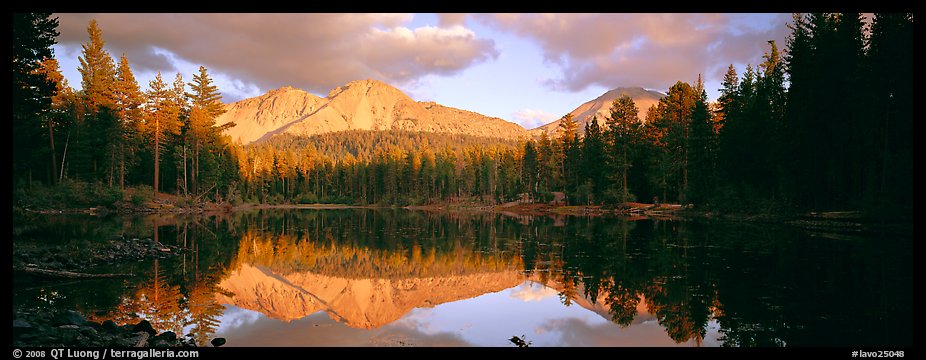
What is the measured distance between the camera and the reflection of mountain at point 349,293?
1342 centimetres

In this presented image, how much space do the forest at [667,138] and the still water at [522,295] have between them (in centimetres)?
1049

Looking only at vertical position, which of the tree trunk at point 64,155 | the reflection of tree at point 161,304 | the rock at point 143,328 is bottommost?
the reflection of tree at point 161,304

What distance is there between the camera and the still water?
10.8 m

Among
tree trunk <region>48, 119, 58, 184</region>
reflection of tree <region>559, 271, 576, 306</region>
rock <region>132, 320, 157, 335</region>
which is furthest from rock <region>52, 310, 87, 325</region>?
tree trunk <region>48, 119, 58, 184</region>

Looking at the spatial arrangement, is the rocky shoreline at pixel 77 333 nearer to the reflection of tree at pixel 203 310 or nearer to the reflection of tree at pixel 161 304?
the reflection of tree at pixel 203 310

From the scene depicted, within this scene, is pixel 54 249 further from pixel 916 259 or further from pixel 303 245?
pixel 916 259

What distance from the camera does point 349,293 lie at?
16.2 meters

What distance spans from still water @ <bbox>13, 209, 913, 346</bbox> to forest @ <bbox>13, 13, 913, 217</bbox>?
1049cm

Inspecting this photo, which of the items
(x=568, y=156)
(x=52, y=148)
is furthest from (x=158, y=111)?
(x=568, y=156)

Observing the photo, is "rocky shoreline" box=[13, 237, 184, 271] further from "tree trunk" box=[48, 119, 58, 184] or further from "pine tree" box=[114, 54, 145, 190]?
"pine tree" box=[114, 54, 145, 190]

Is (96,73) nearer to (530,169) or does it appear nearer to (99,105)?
(99,105)

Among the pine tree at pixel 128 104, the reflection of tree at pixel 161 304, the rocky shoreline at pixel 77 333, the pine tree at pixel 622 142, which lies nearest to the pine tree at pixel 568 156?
the pine tree at pixel 622 142

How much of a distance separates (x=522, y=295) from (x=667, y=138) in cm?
5274
